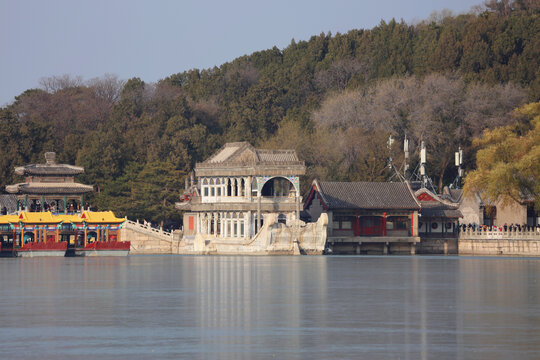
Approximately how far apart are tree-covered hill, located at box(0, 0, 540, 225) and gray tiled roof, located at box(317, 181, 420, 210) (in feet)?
21.9

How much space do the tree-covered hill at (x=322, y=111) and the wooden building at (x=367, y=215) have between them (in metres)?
7.79

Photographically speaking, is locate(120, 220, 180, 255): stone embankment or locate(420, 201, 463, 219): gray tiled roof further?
locate(120, 220, 180, 255): stone embankment

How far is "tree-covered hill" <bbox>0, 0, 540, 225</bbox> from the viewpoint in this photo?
9806 cm

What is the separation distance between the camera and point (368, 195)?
85500 millimetres

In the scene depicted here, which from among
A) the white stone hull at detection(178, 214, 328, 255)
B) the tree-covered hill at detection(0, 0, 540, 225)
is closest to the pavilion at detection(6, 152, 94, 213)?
the tree-covered hill at detection(0, 0, 540, 225)

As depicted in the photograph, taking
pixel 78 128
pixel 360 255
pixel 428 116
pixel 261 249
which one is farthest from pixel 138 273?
pixel 78 128

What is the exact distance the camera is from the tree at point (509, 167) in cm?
7719

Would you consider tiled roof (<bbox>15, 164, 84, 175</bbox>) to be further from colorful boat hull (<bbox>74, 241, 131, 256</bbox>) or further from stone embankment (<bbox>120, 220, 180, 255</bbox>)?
colorful boat hull (<bbox>74, 241, 131, 256</bbox>)

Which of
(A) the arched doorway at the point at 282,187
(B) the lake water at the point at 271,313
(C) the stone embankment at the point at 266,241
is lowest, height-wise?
(B) the lake water at the point at 271,313

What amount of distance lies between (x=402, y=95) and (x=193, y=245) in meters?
29.6

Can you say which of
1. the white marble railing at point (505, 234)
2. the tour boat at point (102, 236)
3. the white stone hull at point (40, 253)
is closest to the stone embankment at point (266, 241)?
the tour boat at point (102, 236)

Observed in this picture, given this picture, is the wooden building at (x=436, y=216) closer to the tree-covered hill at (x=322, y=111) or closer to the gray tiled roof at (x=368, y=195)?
the gray tiled roof at (x=368, y=195)

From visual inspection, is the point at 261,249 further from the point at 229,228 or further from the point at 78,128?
the point at 78,128

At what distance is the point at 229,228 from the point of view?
84438mm
